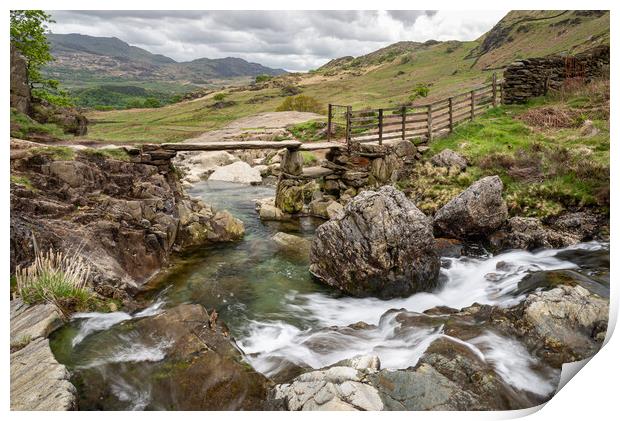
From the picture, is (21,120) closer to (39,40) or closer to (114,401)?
(39,40)

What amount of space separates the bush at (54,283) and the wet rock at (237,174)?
51.1 feet

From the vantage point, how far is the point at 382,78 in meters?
49.7

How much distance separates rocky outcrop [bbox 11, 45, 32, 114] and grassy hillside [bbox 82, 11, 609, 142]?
15.9 feet

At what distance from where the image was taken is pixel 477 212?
1241cm

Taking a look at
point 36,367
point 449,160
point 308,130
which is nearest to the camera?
point 36,367

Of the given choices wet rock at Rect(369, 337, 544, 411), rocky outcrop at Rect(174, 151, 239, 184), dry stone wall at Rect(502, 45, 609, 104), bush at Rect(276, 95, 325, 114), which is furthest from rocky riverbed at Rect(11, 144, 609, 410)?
bush at Rect(276, 95, 325, 114)

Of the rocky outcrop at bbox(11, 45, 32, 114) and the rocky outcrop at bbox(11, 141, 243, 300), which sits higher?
the rocky outcrop at bbox(11, 45, 32, 114)

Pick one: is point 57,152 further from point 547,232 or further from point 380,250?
point 547,232

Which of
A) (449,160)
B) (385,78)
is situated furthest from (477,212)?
(385,78)

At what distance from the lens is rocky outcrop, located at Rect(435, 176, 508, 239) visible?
40.8 ft

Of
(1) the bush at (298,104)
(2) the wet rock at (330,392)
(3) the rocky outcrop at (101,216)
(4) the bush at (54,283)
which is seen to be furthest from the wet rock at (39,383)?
(1) the bush at (298,104)

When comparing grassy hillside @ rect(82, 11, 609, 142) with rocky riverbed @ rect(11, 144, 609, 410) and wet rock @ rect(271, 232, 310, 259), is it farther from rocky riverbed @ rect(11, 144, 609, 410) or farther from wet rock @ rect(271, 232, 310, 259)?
wet rock @ rect(271, 232, 310, 259)

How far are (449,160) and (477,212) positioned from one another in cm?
492

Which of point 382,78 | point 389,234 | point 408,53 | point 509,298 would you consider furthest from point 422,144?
point 408,53
